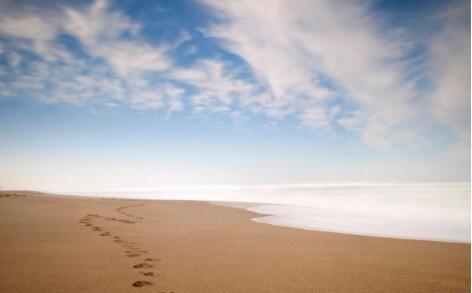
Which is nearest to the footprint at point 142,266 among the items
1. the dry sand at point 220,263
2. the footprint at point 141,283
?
the dry sand at point 220,263

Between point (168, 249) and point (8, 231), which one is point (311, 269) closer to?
point (168, 249)

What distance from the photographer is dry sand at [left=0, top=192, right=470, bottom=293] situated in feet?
13.9

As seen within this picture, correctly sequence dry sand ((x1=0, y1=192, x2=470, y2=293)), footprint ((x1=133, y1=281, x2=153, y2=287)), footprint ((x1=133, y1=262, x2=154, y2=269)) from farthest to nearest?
footprint ((x1=133, y1=262, x2=154, y2=269)), dry sand ((x1=0, y1=192, x2=470, y2=293)), footprint ((x1=133, y1=281, x2=153, y2=287))

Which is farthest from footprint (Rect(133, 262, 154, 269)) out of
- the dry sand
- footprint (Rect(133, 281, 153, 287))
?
footprint (Rect(133, 281, 153, 287))

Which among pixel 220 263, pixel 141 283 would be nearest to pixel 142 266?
pixel 141 283

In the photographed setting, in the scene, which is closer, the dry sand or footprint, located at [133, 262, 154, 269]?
the dry sand

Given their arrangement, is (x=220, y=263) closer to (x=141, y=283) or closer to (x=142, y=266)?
(x=142, y=266)

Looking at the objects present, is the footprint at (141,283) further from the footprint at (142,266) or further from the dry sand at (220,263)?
the footprint at (142,266)

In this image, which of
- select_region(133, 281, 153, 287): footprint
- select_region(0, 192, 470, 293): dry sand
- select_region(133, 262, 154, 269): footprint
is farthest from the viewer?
A: select_region(133, 262, 154, 269): footprint

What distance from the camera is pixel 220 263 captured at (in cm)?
539

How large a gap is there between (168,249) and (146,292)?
2.52 m

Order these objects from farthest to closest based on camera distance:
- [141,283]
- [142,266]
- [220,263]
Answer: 1. [220,263]
2. [142,266]
3. [141,283]

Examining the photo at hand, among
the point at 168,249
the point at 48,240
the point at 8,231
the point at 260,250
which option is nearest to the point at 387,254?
the point at 260,250

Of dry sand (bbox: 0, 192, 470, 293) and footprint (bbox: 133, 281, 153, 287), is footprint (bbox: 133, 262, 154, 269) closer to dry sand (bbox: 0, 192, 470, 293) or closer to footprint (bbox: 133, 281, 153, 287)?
dry sand (bbox: 0, 192, 470, 293)
